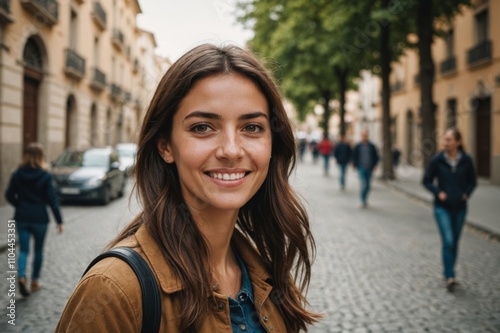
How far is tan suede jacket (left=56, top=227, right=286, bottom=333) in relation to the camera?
1.16m

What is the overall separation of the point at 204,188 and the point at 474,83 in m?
22.7

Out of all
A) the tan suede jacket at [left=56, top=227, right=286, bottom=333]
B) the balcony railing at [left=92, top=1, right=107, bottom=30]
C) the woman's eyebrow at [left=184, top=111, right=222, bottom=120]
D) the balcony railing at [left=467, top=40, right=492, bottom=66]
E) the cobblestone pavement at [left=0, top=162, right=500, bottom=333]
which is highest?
the balcony railing at [left=467, top=40, right=492, bottom=66]

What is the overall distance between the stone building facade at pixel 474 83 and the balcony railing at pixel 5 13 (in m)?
14.4

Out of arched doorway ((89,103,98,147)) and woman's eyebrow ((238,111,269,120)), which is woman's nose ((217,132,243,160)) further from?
arched doorway ((89,103,98,147))

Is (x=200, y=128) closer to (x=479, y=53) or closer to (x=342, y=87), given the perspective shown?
(x=479, y=53)

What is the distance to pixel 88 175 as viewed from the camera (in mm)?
12875

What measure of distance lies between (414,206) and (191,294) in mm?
12982

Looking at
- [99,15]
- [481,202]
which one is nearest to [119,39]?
[99,15]

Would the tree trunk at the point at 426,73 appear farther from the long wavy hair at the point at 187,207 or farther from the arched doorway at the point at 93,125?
the long wavy hair at the point at 187,207

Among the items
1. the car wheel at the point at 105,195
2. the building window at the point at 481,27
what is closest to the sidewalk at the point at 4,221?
the car wheel at the point at 105,195

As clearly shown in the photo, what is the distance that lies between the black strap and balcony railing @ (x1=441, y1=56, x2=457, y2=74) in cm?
2499

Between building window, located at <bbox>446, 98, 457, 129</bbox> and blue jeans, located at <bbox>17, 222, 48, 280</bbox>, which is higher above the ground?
building window, located at <bbox>446, 98, 457, 129</bbox>

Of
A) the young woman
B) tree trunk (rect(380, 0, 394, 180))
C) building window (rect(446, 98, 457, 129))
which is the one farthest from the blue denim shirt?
building window (rect(446, 98, 457, 129))

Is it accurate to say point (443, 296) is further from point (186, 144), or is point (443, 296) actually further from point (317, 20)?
point (317, 20)
